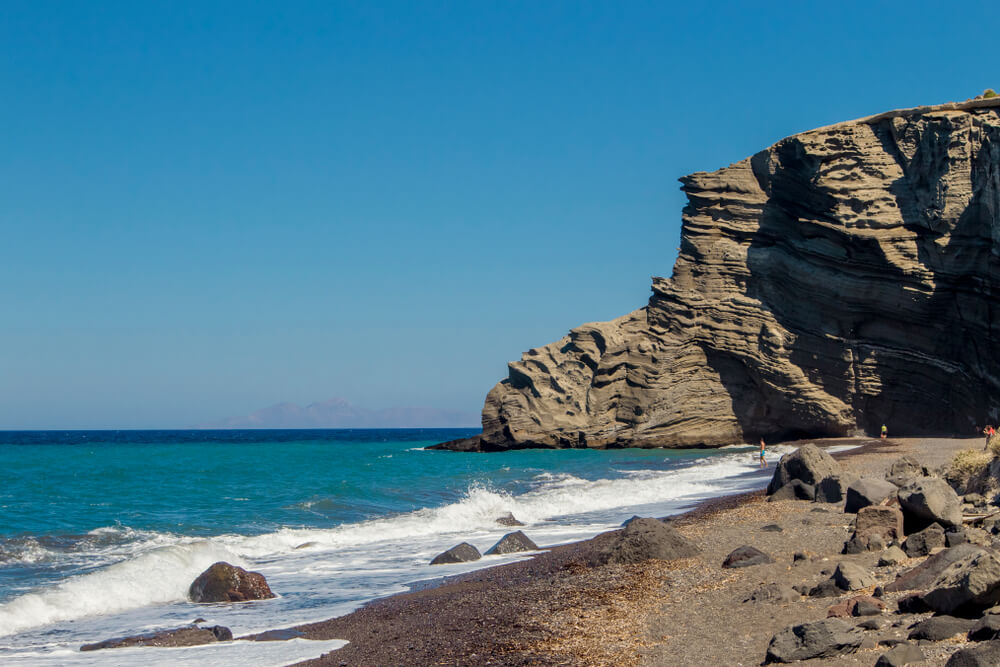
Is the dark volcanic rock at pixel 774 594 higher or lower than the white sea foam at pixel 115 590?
higher

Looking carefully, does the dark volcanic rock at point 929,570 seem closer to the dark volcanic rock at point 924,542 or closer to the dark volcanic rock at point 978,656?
the dark volcanic rock at point 924,542

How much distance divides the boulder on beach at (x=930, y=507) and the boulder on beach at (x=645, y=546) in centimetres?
298

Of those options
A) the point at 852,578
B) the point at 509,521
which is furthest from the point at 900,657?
the point at 509,521

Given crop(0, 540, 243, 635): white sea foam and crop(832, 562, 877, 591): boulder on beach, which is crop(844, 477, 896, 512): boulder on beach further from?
crop(0, 540, 243, 635): white sea foam

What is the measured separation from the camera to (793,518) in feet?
49.5

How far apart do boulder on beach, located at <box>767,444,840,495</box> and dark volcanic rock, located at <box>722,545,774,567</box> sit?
8.09 m

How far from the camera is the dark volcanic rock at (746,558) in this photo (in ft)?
35.9

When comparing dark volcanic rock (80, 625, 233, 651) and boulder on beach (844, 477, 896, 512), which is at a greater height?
boulder on beach (844, 477, 896, 512)

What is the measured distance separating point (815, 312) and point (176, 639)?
49.3 m

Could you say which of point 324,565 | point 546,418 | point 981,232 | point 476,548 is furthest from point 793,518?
point 546,418

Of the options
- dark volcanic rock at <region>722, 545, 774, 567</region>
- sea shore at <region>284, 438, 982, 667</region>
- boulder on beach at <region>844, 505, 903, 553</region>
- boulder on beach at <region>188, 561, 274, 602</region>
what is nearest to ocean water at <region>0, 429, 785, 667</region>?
boulder on beach at <region>188, 561, 274, 602</region>

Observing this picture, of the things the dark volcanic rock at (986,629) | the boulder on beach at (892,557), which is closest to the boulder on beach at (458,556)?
the boulder on beach at (892,557)

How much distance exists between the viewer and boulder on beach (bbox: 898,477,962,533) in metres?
10.4

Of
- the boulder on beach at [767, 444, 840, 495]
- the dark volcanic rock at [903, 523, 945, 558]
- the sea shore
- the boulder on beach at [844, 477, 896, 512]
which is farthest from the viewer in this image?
the boulder on beach at [767, 444, 840, 495]
